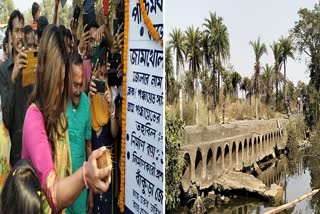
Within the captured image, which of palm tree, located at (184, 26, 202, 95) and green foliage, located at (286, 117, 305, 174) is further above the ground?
palm tree, located at (184, 26, 202, 95)

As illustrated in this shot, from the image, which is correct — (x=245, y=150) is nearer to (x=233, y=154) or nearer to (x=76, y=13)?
(x=233, y=154)

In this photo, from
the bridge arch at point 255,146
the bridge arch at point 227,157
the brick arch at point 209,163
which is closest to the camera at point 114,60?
the brick arch at point 209,163

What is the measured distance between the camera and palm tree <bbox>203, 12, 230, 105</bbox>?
26.4 meters

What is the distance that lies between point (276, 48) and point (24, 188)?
105ft

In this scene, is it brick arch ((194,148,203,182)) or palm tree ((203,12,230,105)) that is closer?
brick arch ((194,148,203,182))

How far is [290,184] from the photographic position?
66.7 ft

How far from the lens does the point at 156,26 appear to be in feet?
6.40

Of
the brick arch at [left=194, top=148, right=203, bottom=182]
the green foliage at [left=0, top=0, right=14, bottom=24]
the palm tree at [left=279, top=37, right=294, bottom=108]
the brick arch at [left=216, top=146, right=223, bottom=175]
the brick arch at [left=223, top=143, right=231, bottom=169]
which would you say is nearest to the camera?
the green foliage at [left=0, top=0, right=14, bottom=24]

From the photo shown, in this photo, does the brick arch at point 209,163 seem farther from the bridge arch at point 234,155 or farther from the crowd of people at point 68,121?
the crowd of people at point 68,121

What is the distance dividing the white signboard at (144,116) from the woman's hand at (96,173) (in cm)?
10

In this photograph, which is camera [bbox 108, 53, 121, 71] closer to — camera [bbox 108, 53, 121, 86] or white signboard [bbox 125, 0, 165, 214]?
camera [bbox 108, 53, 121, 86]

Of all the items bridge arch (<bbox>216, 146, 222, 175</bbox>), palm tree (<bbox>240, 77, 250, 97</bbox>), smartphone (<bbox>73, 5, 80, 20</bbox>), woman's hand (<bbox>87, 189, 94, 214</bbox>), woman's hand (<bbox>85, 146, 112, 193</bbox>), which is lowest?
bridge arch (<bbox>216, 146, 222, 175</bbox>)

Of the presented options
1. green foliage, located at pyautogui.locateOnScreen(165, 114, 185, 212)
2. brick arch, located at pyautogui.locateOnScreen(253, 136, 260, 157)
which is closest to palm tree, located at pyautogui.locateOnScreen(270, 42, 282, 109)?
brick arch, located at pyautogui.locateOnScreen(253, 136, 260, 157)

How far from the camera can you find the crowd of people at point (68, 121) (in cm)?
230
